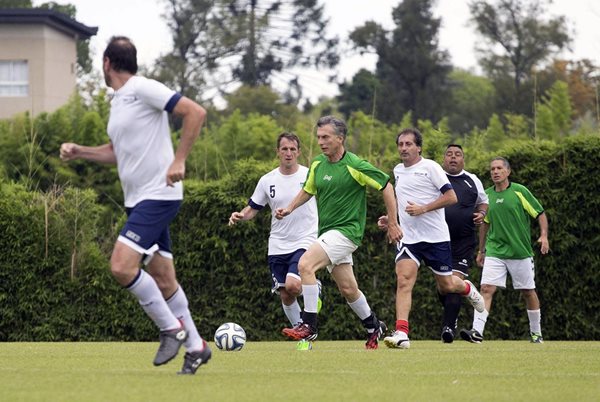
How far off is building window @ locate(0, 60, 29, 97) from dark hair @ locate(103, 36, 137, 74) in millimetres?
39117

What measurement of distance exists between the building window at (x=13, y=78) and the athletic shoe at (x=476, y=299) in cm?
3418

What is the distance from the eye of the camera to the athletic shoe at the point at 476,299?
1552cm

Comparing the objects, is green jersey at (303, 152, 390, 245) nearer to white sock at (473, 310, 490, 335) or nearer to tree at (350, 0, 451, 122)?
white sock at (473, 310, 490, 335)

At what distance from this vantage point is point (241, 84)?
65.3 m

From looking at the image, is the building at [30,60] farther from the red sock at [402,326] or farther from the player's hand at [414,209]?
the red sock at [402,326]

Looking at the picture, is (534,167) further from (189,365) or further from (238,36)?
(238,36)

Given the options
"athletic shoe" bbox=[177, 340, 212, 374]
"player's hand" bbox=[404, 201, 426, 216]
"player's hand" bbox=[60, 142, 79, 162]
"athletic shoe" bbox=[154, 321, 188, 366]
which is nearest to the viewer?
"athletic shoe" bbox=[154, 321, 188, 366]

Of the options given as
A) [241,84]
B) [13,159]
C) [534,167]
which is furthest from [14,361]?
[241,84]

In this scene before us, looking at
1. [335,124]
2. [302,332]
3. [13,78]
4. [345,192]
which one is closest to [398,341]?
[302,332]

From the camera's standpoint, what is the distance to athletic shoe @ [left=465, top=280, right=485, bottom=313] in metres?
15.5

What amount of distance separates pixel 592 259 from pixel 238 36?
1965 inches

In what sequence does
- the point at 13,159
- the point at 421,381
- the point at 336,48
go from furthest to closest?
1. the point at 336,48
2. the point at 13,159
3. the point at 421,381

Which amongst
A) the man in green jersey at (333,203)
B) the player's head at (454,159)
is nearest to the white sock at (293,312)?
the man in green jersey at (333,203)

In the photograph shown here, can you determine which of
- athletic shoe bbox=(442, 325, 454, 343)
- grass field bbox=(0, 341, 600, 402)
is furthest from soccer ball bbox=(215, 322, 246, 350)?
athletic shoe bbox=(442, 325, 454, 343)
